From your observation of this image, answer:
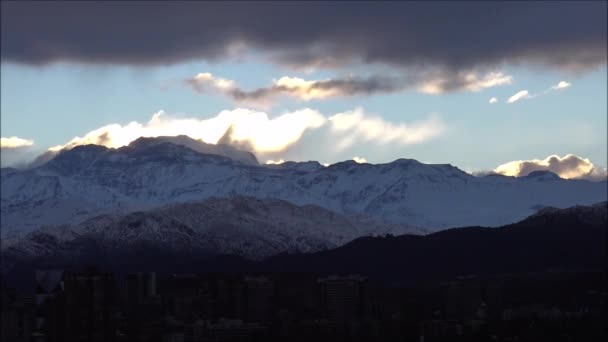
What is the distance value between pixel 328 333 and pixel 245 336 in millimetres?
9418

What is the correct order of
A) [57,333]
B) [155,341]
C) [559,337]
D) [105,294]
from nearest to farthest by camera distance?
1. [57,333]
2. [105,294]
3. [155,341]
4. [559,337]

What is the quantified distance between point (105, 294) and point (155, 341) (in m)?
32.3

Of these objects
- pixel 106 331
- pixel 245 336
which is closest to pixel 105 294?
pixel 106 331

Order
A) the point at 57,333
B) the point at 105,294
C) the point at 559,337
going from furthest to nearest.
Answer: the point at 559,337 → the point at 105,294 → the point at 57,333

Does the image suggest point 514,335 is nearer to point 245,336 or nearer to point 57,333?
point 245,336

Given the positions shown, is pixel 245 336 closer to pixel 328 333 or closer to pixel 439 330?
pixel 328 333

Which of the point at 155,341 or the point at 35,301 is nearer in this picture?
the point at 35,301

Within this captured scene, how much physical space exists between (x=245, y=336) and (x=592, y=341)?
39581 millimetres

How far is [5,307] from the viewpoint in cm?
13812

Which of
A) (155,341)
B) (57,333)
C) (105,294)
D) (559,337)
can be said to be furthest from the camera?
(559,337)

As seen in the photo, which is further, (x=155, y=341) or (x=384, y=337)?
(x=384, y=337)

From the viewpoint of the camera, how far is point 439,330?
197 meters

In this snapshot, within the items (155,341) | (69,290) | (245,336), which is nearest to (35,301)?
(69,290)

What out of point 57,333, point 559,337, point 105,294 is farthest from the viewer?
point 559,337
